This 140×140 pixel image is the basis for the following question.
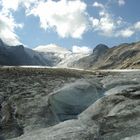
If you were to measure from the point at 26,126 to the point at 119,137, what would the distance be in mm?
5322

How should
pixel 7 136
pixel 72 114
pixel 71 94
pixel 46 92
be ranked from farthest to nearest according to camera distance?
pixel 46 92, pixel 71 94, pixel 72 114, pixel 7 136

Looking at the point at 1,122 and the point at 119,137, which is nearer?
the point at 119,137

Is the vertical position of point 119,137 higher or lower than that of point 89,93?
lower

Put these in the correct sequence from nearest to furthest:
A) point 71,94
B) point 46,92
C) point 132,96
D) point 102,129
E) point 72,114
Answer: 1. point 102,129
2. point 132,96
3. point 72,114
4. point 71,94
5. point 46,92

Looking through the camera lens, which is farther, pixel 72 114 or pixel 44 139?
pixel 72 114

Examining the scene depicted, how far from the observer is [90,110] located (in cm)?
1767

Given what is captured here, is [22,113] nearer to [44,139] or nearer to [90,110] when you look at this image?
[90,110]

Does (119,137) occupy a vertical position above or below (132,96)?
below

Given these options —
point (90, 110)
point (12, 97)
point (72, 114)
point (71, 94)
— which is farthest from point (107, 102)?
point (12, 97)

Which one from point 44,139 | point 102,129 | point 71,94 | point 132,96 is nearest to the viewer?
point 44,139

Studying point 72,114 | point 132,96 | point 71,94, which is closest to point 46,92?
point 71,94

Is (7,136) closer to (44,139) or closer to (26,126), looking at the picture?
(26,126)

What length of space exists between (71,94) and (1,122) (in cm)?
491

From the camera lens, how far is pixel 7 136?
17.1m
